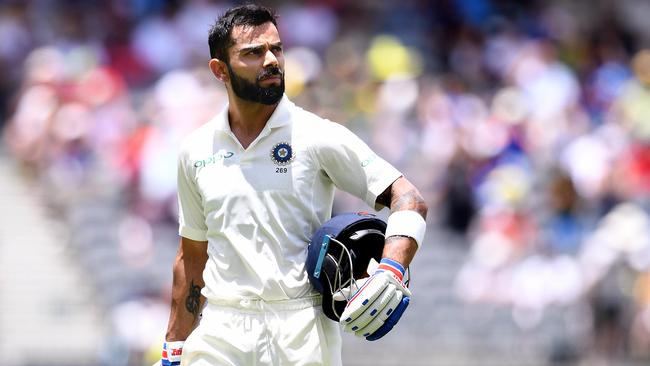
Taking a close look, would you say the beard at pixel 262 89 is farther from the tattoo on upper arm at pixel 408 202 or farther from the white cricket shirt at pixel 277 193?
the tattoo on upper arm at pixel 408 202

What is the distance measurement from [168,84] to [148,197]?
5.65 ft

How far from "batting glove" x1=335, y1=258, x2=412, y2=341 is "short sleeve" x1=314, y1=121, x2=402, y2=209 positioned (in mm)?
368

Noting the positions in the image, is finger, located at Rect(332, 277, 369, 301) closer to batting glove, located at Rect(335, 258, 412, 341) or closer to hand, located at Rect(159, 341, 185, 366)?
batting glove, located at Rect(335, 258, 412, 341)

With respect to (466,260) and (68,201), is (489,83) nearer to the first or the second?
(466,260)

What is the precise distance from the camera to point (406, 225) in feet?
18.6

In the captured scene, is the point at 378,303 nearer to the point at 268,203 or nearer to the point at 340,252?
the point at 340,252

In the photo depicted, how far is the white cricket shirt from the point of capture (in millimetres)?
5840

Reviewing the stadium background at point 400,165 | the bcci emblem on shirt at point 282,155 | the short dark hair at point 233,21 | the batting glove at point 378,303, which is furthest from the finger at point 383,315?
the stadium background at point 400,165

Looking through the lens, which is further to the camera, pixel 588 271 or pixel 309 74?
pixel 309 74

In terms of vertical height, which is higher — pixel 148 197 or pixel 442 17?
pixel 442 17

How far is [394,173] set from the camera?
230 inches

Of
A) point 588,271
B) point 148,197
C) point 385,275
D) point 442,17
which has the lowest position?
point 385,275

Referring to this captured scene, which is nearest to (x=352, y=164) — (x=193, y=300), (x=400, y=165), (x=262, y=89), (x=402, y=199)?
(x=402, y=199)

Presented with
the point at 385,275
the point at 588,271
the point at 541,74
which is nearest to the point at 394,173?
the point at 385,275
